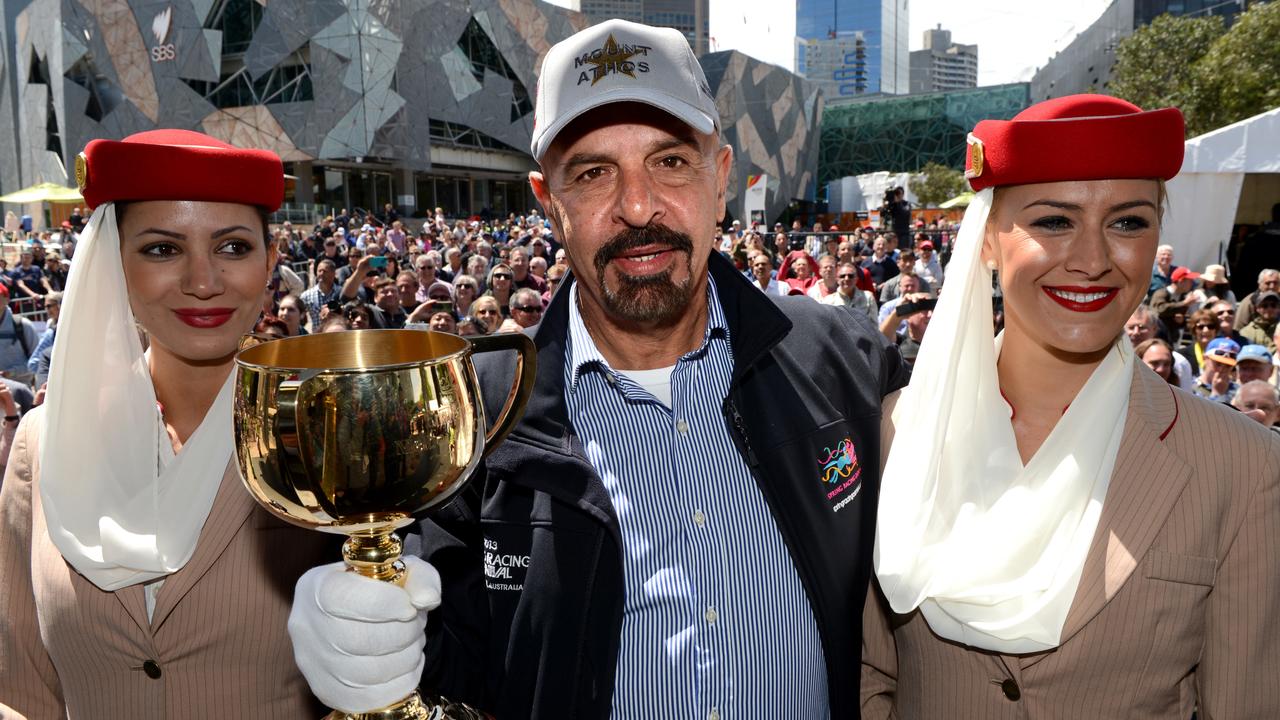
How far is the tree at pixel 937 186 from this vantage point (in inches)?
2041

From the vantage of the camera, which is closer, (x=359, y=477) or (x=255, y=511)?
(x=359, y=477)

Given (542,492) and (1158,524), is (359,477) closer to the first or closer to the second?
(542,492)

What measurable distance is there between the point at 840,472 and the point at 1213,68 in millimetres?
22214

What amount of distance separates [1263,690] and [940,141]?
7533 centimetres

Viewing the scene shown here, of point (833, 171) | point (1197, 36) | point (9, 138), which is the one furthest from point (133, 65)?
point (833, 171)

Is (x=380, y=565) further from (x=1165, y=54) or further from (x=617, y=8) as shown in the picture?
(x=617, y=8)

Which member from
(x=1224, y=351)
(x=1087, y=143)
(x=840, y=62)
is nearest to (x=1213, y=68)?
(x=1224, y=351)

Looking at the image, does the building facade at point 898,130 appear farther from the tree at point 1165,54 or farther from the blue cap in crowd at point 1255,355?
the blue cap in crowd at point 1255,355

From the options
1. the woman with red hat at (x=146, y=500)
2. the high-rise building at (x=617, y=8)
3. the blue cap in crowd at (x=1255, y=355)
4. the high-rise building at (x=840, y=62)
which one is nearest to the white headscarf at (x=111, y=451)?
the woman with red hat at (x=146, y=500)

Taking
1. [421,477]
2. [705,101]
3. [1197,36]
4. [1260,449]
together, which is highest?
[1197,36]

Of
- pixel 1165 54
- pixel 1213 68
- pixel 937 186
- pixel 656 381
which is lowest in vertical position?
pixel 656 381

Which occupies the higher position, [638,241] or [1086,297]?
[638,241]

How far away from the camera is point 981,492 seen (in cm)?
201

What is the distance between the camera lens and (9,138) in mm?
41969
